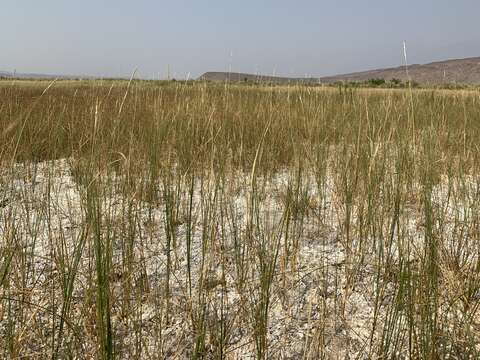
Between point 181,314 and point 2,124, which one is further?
point 2,124

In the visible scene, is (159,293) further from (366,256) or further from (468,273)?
(468,273)

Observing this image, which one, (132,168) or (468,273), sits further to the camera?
(132,168)

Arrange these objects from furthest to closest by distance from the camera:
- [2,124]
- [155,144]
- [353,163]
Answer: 1. [2,124]
2. [353,163]
3. [155,144]

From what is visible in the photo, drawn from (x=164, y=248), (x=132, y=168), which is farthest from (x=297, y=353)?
(x=132, y=168)

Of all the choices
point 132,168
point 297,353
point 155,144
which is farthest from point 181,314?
point 132,168

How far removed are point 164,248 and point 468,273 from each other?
1132 millimetres

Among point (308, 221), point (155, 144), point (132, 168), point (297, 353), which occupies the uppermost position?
point (155, 144)

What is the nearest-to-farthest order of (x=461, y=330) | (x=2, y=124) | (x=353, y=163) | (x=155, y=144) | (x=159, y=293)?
(x=461, y=330) → (x=159, y=293) → (x=155, y=144) → (x=353, y=163) → (x=2, y=124)

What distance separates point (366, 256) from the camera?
152 centimetres

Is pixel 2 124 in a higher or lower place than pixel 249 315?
higher

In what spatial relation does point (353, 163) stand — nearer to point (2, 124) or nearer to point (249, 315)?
point (249, 315)

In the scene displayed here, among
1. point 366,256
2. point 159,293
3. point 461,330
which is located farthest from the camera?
point 366,256

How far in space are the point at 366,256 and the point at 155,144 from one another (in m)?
1.09

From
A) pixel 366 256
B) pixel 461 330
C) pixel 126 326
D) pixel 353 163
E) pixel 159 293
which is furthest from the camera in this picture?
pixel 353 163
